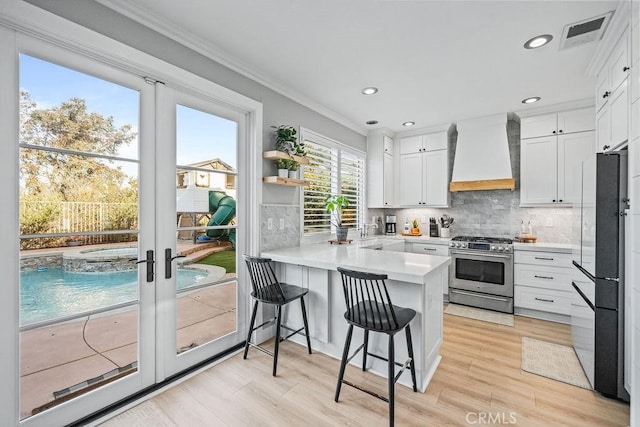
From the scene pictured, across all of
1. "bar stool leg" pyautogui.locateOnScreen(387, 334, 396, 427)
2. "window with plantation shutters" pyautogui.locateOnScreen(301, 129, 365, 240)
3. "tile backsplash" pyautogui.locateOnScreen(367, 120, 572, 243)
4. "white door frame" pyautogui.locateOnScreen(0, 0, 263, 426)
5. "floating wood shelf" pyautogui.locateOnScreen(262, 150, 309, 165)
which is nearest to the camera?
"white door frame" pyautogui.locateOnScreen(0, 0, 263, 426)

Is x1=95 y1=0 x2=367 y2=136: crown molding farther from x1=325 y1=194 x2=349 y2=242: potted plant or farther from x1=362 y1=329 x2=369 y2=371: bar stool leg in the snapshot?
x1=362 y1=329 x2=369 y2=371: bar stool leg

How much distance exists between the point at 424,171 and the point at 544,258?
6.58ft

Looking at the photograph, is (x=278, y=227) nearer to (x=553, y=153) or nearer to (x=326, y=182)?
(x=326, y=182)

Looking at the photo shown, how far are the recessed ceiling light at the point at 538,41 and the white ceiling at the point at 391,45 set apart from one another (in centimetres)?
7

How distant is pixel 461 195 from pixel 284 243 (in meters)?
3.15

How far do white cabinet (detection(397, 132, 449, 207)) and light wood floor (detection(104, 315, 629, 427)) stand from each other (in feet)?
8.48

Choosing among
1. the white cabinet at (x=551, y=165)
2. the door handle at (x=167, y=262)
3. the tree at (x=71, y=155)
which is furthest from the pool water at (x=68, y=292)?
the white cabinet at (x=551, y=165)

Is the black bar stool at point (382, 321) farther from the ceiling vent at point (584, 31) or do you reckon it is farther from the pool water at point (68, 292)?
the ceiling vent at point (584, 31)

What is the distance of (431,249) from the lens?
4.30 metres

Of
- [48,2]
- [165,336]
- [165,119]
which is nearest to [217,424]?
[165,336]

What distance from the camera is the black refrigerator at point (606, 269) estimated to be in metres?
1.90

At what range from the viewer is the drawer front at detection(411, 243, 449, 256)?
4.18 metres

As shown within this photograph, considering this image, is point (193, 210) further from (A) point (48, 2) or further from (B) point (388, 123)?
(B) point (388, 123)

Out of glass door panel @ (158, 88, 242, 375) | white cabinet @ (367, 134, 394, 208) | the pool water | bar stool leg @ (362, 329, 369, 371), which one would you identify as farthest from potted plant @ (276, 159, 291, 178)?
white cabinet @ (367, 134, 394, 208)
